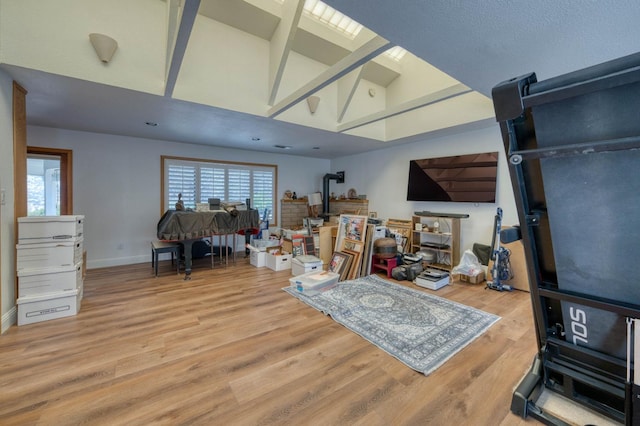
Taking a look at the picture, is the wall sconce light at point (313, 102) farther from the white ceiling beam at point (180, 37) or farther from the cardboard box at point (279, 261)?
the cardboard box at point (279, 261)

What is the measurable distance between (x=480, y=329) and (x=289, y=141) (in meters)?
4.50

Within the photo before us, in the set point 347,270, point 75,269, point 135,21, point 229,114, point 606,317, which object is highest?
point 135,21

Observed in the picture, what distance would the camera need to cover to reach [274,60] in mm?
3570

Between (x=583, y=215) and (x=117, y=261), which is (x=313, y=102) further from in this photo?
(x=117, y=261)

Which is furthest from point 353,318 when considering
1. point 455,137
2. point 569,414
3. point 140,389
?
point 455,137

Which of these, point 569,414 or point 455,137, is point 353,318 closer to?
point 569,414

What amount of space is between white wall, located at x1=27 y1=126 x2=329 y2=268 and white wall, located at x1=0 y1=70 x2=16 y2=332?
228 cm

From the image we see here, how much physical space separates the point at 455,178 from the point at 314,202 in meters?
3.65

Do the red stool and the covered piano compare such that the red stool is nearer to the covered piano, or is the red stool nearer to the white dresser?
the covered piano

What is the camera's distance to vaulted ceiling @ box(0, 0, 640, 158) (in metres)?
1.84

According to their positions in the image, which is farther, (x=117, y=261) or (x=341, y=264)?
(x=117, y=261)

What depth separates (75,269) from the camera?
9.26 feet

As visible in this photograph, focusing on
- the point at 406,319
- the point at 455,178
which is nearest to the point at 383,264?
the point at 406,319

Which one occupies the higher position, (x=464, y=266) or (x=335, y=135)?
(x=335, y=135)
